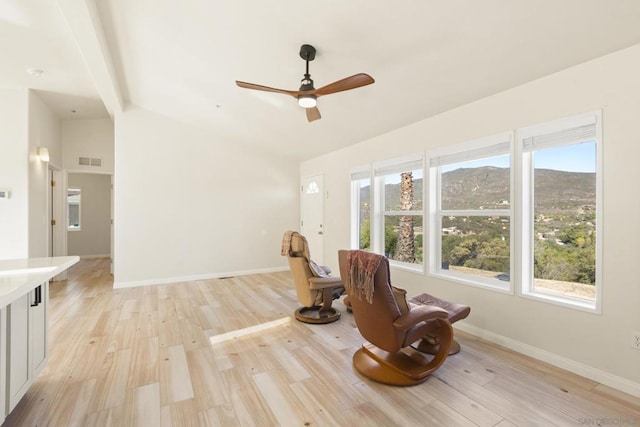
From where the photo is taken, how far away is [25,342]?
178 cm

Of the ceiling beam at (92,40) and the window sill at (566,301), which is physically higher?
the ceiling beam at (92,40)

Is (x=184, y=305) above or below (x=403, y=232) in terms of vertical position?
below

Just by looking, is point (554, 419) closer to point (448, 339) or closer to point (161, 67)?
point (448, 339)

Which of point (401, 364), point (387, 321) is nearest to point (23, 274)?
point (387, 321)

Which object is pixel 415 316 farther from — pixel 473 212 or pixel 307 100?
pixel 307 100

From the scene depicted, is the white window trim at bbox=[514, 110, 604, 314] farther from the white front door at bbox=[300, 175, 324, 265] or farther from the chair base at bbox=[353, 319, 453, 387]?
the white front door at bbox=[300, 175, 324, 265]

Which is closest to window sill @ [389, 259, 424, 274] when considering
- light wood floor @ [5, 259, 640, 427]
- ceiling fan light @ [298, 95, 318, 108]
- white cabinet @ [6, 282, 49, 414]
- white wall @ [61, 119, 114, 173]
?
light wood floor @ [5, 259, 640, 427]

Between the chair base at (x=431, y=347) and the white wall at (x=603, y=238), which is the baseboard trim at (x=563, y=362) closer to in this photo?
the white wall at (x=603, y=238)

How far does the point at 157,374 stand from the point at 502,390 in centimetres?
256

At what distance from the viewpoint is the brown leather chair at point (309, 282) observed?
3.27 meters

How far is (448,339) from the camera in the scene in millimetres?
2248

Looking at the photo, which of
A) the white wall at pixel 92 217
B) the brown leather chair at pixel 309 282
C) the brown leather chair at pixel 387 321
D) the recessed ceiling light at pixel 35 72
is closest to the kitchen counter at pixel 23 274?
the brown leather chair at pixel 387 321

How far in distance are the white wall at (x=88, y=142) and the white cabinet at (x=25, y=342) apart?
4818 millimetres

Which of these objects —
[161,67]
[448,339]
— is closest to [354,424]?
[448,339]
